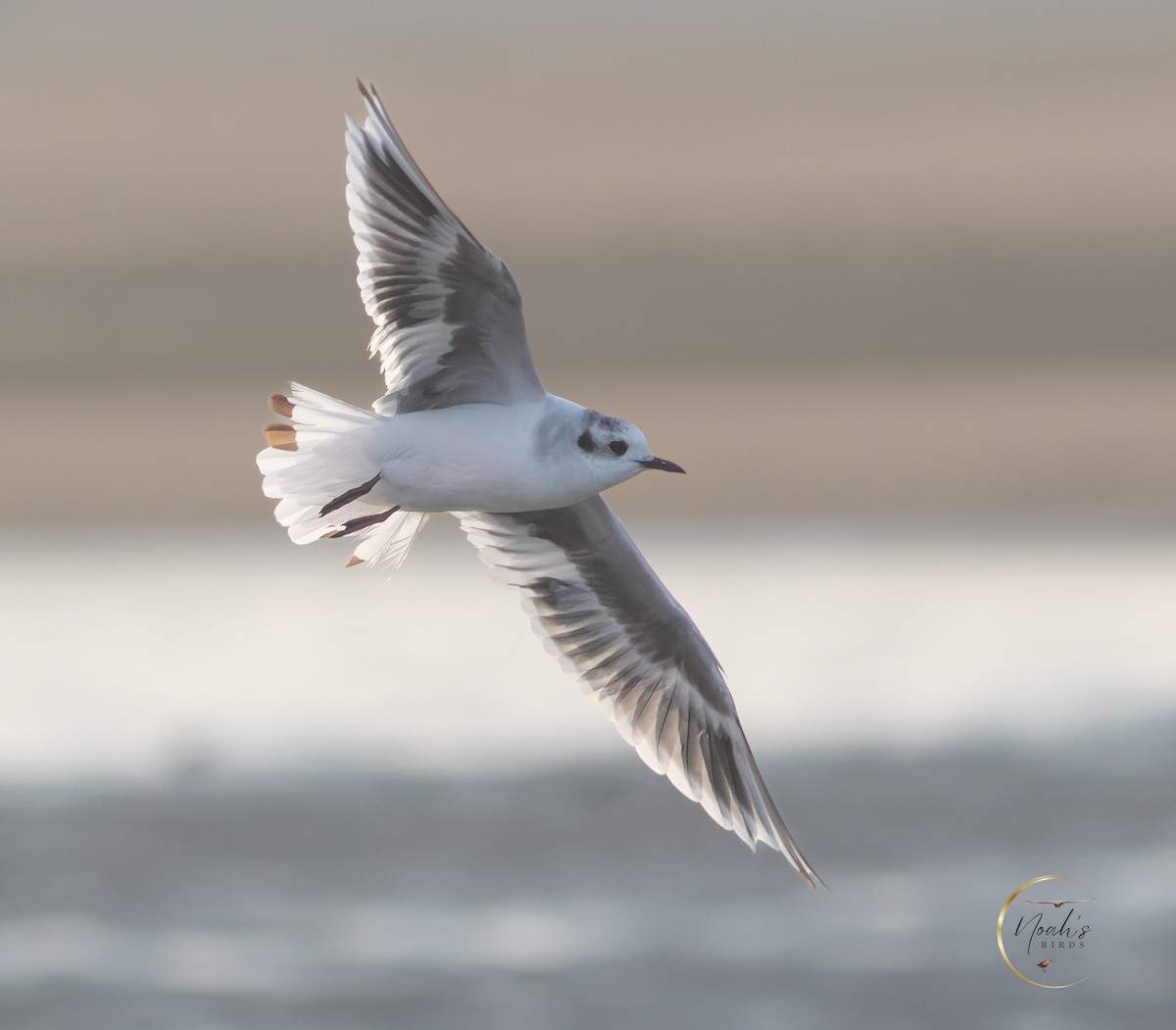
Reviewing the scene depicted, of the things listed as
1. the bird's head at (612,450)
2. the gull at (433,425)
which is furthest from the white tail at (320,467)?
the bird's head at (612,450)

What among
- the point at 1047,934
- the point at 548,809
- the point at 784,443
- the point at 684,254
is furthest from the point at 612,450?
Result: the point at 684,254

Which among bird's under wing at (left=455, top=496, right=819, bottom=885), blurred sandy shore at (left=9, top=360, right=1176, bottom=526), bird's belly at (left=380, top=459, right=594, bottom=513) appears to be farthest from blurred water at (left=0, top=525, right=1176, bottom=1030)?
bird's belly at (left=380, top=459, right=594, bottom=513)

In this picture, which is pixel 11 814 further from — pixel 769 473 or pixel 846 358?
pixel 846 358

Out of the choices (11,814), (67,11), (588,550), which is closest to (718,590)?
(11,814)

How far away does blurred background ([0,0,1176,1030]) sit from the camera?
361 inches

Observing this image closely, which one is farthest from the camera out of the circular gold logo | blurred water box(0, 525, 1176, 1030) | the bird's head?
blurred water box(0, 525, 1176, 1030)

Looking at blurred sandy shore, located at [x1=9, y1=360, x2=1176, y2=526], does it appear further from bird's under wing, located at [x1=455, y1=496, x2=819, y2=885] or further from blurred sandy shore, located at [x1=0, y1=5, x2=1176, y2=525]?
bird's under wing, located at [x1=455, y1=496, x2=819, y2=885]

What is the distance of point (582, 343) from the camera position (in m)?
19.8

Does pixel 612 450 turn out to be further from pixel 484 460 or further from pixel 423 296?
pixel 423 296

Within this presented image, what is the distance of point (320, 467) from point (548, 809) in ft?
13.4

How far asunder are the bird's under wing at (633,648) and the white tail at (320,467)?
2.99 feet

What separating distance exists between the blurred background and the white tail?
2.57 meters

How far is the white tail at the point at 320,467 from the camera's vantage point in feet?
21.7

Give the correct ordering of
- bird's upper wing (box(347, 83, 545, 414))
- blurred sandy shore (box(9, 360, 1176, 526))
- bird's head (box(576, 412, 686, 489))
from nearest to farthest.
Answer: bird's head (box(576, 412, 686, 489))
bird's upper wing (box(347, 83, 545, 414))
blurred sandy shore (box(9, 360, 1176, 526))
